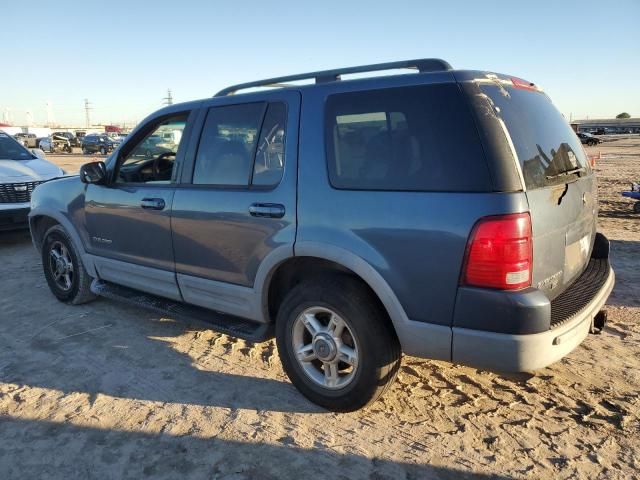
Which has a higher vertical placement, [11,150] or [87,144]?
[87,144]

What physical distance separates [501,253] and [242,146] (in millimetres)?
1908

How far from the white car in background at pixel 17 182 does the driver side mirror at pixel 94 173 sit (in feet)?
13.4

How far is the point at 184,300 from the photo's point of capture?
3.84 m

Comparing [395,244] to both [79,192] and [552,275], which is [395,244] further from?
[79,192]

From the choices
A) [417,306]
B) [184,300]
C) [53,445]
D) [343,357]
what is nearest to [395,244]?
[417,306]

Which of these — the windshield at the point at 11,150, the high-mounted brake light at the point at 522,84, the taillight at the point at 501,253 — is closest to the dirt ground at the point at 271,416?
the taillight at the point at 501,253

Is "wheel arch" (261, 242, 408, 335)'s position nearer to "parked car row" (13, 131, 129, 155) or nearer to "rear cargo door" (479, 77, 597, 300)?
"rear cargo door" (479, 77, 597, 300)

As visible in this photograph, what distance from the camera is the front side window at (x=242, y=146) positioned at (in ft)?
10.5

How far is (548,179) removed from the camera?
2.67 metres

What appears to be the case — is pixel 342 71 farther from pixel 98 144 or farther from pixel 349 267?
pixel 98 144

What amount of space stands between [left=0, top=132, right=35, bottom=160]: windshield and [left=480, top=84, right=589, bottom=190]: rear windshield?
859cm

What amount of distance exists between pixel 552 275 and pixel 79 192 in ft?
13.3

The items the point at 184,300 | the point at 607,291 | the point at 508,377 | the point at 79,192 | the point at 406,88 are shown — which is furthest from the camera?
the point at 79,192

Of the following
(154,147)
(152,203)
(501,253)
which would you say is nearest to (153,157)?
(154,147)
